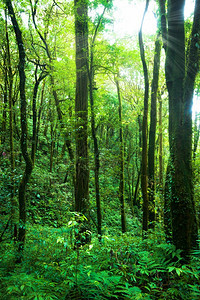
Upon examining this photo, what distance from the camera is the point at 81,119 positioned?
20.6 ft

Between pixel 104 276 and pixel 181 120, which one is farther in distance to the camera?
pixel 181 120

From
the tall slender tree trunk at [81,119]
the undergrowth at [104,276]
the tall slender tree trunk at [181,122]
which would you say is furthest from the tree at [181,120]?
the tall slender tree trunk at [81,119]

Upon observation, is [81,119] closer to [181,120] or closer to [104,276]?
[181,120]

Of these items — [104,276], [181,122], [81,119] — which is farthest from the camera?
[81,119]

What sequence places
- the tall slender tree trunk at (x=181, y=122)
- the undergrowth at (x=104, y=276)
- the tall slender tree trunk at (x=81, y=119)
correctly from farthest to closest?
the tall slender tree trunk at (x=81, y=119) → the tall slender tree trunk at (x=181, y=122) → the undergrowth at (x=104, y=276)

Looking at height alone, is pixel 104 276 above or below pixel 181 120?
below

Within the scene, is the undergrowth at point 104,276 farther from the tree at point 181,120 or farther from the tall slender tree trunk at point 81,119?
the tall slender tree trunk at point 81,119

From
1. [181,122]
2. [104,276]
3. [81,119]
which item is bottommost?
[104,276]

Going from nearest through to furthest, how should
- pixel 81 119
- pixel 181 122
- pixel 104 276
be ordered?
pixel 104 276 < pixel 181 122 < pixel 81 119

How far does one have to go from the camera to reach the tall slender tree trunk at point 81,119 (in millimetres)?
6207

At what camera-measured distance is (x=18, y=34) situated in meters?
5.11

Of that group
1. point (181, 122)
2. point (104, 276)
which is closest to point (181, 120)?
point (181, 122)

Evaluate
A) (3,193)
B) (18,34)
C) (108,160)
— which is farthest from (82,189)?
(18,34)

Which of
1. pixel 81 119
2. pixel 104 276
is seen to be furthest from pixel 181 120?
pixel 81 119
